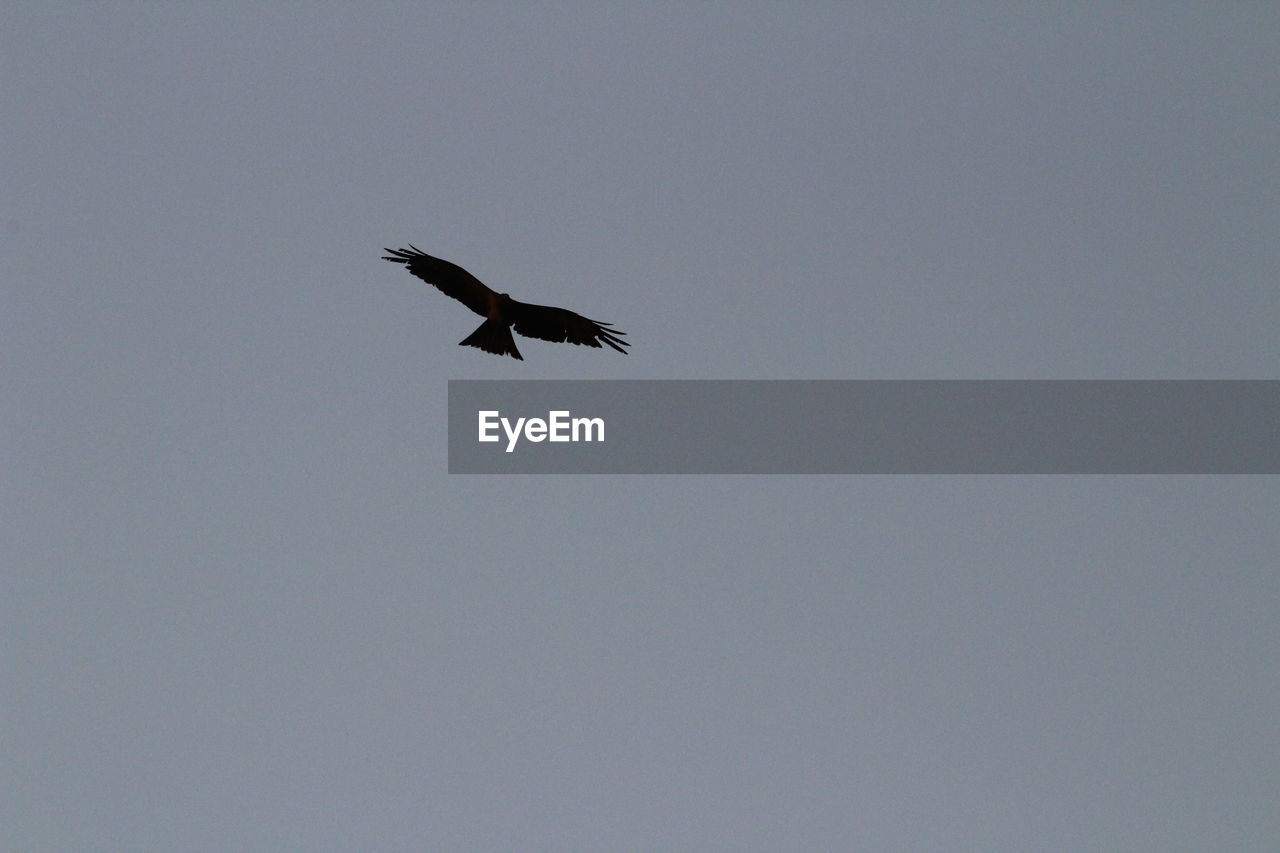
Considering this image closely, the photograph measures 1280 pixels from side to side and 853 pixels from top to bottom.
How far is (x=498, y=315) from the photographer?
16.8 meters

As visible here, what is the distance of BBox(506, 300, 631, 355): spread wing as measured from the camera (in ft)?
54.8

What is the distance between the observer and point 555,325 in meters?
16.8

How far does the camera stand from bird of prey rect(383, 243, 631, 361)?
16.5 metres

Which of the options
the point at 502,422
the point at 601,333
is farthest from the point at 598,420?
the point at 601,333

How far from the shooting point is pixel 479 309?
16797 millimetres

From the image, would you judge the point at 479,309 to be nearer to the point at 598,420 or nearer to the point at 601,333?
the point at 601,333

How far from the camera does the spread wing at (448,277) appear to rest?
16.4m

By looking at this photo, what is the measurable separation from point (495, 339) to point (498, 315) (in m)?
0.21

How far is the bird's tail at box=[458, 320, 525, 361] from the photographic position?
54.7 ft

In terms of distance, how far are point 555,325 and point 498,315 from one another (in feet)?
1.67

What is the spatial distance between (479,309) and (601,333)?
Answer: 3.59 feet

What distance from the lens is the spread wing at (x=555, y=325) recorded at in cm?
1670

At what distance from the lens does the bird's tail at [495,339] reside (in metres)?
16.7

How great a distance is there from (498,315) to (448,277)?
0.56 m
